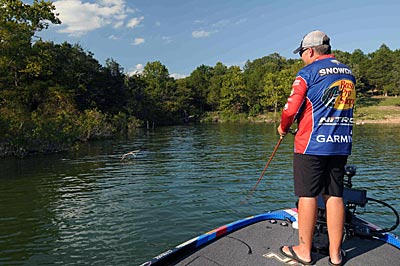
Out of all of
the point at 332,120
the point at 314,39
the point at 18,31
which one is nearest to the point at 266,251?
the point at 332,120

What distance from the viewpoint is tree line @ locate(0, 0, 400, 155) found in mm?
21469

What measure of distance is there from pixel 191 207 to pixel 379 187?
20.5ft

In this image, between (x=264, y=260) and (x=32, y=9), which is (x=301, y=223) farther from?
(x=32, y=9)

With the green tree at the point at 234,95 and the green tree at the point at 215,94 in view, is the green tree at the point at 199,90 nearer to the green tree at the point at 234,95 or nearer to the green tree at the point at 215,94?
the green tree at the point at 215,94

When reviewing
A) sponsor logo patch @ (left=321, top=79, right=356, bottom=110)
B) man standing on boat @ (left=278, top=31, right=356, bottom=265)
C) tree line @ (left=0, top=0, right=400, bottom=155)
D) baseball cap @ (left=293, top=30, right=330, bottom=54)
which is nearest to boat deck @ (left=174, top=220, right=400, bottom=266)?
man standing on boat @ (left=278, top=31, right=356, bottom=265)

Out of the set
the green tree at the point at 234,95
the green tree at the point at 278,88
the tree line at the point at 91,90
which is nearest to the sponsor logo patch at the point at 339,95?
the tree line at the point at 91,90

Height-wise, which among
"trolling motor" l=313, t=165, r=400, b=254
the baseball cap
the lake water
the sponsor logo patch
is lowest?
the lake water

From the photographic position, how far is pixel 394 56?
7644 cm

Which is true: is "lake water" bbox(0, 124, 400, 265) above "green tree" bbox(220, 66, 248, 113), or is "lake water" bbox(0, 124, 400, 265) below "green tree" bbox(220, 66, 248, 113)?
below

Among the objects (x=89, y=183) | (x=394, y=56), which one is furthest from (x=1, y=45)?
(x=394, y=56)

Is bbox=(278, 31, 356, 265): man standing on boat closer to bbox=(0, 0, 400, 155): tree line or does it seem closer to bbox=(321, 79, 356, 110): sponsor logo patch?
bbox=(321, 79, 356, 110): sponsor logo patch

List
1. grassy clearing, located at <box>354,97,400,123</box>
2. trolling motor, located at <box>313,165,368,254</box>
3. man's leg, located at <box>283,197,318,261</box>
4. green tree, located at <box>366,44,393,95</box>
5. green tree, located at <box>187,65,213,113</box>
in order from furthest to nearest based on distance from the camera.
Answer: green tree, located at <box>187,65,213,113</box>, green tree, located at <box>366,44,393,95</box>, grassy clearing, located at <box>354,97,400,123</box>, trolling motor, located at <box>313,165,368,254</box>, man's leg, located at <box>283,197,318,261</box>

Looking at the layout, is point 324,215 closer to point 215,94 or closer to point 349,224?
point 349,224

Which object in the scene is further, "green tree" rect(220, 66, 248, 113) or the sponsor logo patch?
"green tree" rect(220, 66, 248, 113)
